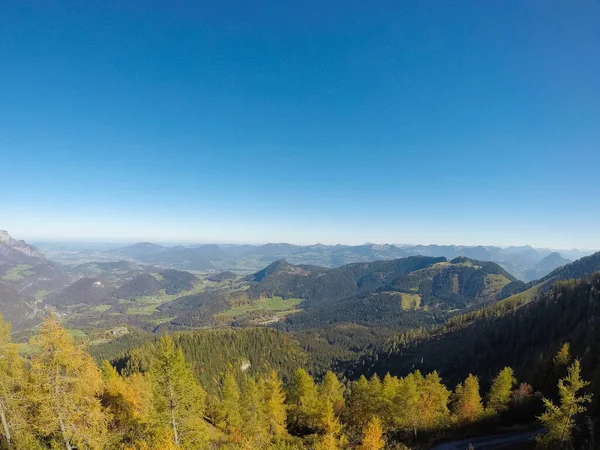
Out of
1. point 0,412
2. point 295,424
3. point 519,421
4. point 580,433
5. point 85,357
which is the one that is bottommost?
point 295,424

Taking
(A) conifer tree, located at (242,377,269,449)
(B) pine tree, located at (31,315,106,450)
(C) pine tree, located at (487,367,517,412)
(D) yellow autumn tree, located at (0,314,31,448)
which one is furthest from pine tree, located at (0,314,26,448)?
(C) pine tree, located at (487,367,517,412)

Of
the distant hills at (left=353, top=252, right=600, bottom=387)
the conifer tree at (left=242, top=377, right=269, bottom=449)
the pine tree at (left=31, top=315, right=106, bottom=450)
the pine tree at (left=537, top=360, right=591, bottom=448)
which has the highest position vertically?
the pine tree at (left=31, top=315, right=106, bottom=450)

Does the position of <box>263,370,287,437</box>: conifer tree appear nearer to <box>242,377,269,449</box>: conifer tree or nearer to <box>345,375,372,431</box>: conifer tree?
<box>242,377,269,449</box>: conifer tree

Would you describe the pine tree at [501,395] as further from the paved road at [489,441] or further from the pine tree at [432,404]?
the paved road at [489,441]

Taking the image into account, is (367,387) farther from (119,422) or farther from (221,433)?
(119,422)

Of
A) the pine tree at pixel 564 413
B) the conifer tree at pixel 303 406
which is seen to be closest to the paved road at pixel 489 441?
the pine tree at pixel 564 413

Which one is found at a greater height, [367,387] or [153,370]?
[153,370]

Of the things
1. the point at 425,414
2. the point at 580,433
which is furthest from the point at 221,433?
the point at 580,433
